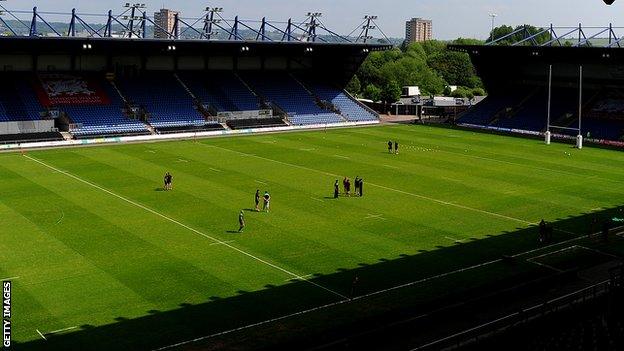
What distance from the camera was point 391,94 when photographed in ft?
377

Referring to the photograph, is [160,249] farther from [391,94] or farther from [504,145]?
[391,94]

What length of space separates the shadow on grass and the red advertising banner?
2037 inches

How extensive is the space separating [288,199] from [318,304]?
17.9 m

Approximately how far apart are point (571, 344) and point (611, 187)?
33.7 metres

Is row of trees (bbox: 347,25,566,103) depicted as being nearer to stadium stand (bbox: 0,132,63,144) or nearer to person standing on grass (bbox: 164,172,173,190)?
stadium stand (bbox: 0,132,63,144)

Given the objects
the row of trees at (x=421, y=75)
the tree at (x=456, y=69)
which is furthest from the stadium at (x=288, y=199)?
the tree at (x=456, y=69)

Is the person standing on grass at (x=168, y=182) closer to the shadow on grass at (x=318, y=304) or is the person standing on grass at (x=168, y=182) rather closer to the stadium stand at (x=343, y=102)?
the shadow on grass at (x=318, y=304)

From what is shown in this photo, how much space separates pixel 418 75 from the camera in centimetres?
16675

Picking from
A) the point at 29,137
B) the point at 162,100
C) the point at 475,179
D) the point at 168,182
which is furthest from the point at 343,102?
the point at 168,182

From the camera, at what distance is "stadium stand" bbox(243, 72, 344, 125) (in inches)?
3418

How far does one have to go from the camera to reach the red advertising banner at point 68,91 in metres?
75.1

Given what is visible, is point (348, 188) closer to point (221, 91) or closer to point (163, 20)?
point (221, 91)

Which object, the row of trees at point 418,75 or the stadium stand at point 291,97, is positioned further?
the row of trees at point 418,75

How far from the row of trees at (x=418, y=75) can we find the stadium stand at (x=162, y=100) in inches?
1856
